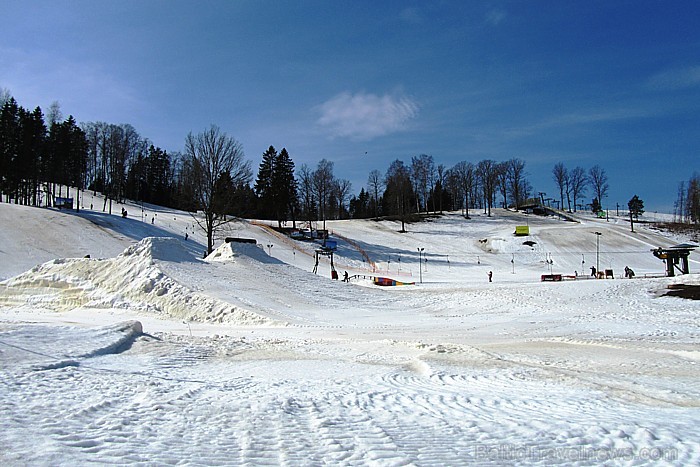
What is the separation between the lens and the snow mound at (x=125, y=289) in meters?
19.7

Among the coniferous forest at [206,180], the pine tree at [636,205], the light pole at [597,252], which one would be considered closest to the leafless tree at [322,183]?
the coniferous forest at [206,180]

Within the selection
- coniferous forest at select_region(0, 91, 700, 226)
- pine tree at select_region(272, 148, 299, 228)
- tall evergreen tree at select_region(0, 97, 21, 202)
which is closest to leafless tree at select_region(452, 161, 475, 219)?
coniferous forest at select_region(0, 91, 700, 226)

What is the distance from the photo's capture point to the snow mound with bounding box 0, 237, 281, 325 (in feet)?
64.5

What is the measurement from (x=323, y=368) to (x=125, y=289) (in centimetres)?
1489

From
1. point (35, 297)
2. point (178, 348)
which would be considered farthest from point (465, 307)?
point (35, 297)

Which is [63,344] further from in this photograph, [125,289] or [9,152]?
[9,152]

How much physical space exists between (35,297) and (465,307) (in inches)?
815

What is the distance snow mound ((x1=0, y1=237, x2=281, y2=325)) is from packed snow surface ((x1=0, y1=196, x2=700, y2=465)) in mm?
96

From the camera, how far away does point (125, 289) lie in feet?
71.0

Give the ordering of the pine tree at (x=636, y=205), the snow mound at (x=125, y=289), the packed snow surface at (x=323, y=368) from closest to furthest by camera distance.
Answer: the packed snow surface at (x=323, y=368), the snow mound at (x=125, y=289), the pine tree at (x=636, y=205)

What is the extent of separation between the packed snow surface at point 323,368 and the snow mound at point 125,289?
10cm

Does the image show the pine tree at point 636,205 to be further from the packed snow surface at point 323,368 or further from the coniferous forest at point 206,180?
the packed snow surface at point 323,368

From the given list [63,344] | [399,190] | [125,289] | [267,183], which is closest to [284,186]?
[267,183]

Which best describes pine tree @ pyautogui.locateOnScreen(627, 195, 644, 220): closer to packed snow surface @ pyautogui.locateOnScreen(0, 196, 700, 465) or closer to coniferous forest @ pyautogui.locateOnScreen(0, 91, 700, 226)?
coniferous forest @ pyautogui.locateOnScreen(0, 91, 700, 226)
